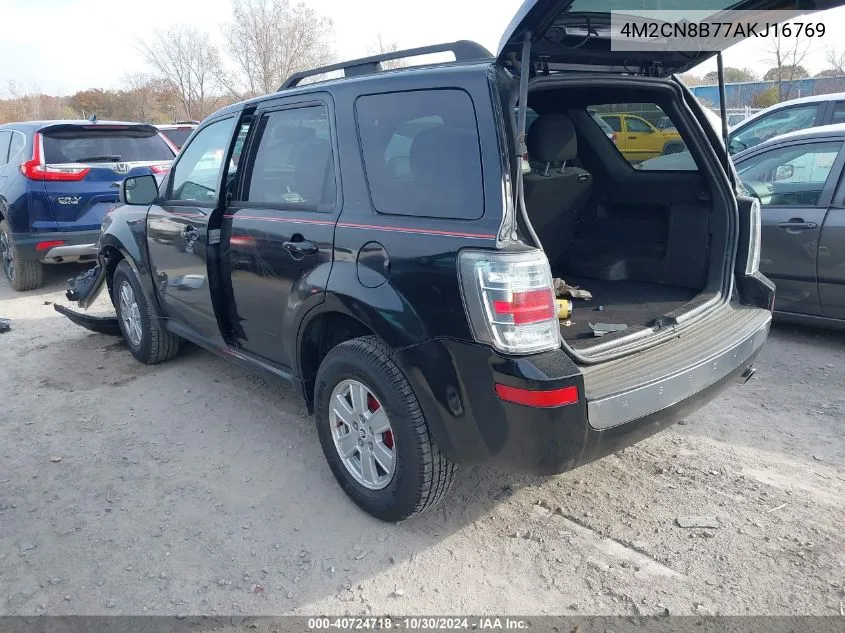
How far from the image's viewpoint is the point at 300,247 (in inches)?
123

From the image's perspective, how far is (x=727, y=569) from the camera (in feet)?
8.55

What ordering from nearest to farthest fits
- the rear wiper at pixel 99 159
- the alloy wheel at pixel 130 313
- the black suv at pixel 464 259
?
the black suv at pixel 464 259, the alloy wheel at pixel 130 313, the rear wiper at pixel 99 159

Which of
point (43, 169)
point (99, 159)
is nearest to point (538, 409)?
point (43, 169)

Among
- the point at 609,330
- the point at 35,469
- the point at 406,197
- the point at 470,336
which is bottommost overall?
the point at 35,469

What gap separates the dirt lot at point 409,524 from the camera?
101 inches


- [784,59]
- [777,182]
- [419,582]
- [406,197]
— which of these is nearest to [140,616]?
[419,582]

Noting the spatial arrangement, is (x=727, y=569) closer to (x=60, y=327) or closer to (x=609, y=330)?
(x=609, y=330)

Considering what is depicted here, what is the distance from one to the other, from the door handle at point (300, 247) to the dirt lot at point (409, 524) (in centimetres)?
119

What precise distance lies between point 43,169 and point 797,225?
24.2ft

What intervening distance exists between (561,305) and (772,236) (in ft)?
8.30

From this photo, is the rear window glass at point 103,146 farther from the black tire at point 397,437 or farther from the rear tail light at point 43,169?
the black tire at point 397,437

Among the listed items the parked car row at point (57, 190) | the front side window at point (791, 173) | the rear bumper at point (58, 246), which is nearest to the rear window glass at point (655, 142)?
the front side window at point (791, 173)

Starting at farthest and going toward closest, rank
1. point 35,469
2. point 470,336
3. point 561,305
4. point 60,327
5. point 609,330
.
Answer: point 60,327
point 35,469
point 561,305
point 609,330
point 470,336

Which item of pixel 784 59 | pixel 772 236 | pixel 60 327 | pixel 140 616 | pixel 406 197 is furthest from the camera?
pixel 784 59
